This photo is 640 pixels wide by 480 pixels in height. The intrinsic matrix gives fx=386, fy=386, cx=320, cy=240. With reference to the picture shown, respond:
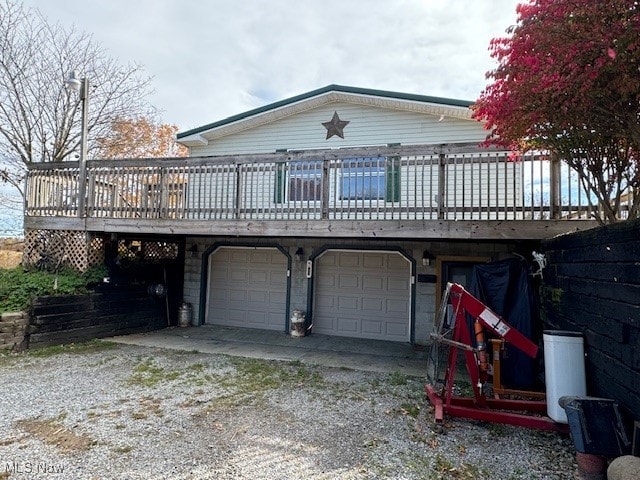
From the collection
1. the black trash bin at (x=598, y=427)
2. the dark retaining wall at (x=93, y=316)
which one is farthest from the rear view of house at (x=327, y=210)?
the black trash bin at (x=598, y=427)

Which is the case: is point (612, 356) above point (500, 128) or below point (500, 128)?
below

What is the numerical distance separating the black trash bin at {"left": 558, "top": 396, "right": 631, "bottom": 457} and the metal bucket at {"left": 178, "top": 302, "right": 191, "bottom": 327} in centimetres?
799

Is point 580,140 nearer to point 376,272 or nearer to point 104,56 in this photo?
point 376,272

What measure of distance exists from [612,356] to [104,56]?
573 inches

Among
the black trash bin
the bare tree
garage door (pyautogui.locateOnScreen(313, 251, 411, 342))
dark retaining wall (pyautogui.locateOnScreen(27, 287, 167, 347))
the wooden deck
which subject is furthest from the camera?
the bare tree

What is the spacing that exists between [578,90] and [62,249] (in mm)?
8751

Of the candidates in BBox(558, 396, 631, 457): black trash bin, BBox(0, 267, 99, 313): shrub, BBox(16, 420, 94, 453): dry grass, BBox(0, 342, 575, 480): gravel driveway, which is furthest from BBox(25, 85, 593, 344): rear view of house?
BBox(16, 420, 94, 453): dry grass

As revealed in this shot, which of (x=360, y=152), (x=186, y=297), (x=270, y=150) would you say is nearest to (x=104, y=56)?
(x=270, y=150)

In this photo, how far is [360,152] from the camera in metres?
6.39

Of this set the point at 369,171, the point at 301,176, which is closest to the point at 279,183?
the point at 301,176

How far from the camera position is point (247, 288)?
9.30 m

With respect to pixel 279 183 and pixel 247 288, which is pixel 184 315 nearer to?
pixel 247 288

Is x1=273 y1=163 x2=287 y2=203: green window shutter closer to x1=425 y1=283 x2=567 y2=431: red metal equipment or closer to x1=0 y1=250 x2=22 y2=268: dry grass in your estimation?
x1=425 y1=283 x2=567 y2=431: red metal equipment

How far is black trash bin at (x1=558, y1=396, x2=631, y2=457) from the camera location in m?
2.79
